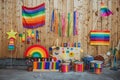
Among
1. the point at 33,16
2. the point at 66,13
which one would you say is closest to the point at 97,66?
the point at 66,13

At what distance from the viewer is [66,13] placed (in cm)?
809

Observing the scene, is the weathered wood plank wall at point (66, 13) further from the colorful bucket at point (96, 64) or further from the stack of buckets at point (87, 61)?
the colorful bucket at point (96, 64)

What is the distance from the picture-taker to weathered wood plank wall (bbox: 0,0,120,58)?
805 cm

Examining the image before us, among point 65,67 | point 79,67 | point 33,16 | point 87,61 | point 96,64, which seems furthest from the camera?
point 33,16

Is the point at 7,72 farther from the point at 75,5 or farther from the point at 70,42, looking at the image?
the point at 75,5

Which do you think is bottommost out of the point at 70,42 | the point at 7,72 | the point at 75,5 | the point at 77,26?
the point at 7,72

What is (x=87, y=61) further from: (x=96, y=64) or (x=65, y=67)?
(x=65, y=67)

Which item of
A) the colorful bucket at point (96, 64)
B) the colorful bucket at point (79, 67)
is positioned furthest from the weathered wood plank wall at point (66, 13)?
the colorful bucket at point (96, 64)

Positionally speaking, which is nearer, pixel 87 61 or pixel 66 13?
pixel 87 61

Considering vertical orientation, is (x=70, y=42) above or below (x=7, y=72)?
above

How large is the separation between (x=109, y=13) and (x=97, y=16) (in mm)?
394

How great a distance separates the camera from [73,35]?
8141 millimetres

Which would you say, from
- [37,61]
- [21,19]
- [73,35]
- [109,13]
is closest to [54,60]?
[37,61]

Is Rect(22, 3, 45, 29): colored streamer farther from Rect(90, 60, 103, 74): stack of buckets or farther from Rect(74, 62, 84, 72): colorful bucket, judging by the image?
Rect(90, 60, 103, 74): stack of buckets
